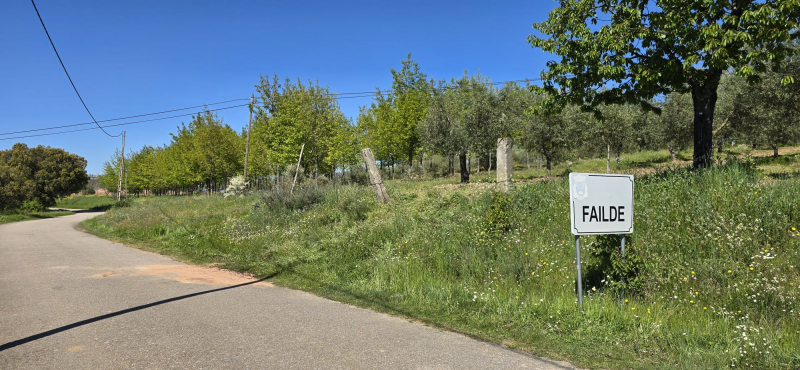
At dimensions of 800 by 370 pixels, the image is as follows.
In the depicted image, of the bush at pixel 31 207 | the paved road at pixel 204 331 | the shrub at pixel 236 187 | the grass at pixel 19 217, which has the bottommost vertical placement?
the paved road at pixel 204 331

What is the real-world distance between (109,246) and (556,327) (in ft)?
53.0

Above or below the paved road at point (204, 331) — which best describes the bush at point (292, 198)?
above

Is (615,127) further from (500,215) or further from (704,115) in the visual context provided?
(500,215)

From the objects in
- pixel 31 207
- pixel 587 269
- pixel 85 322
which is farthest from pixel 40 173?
pixel 587 269

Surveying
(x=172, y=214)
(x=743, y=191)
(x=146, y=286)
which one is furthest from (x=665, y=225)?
(x=172, y=214)

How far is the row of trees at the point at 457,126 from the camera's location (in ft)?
85.5

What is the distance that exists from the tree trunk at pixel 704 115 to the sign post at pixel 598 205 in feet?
23.1

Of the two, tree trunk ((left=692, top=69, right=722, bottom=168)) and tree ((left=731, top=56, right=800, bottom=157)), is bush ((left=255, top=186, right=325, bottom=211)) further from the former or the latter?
tree ((left=731, top=56, right=800, bottom=157))

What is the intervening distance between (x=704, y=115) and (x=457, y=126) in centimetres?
1761

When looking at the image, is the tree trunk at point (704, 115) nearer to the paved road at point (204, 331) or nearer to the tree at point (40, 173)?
the paved road at point (204, 331)

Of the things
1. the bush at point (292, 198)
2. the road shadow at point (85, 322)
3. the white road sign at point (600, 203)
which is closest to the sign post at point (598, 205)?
the white road sign at point (600, 203)

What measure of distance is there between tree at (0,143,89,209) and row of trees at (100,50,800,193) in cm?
1432

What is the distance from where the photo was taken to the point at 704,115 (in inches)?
452

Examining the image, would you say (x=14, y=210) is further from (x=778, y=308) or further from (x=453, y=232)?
(x=778, y=308)
